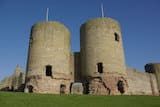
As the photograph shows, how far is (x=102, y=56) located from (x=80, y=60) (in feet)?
8.49

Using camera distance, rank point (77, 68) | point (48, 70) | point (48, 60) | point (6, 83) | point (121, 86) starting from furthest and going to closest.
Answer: point (6, 83) → point (77, 68) → point (48, 70) → point (48, 60) → point (121, 86)

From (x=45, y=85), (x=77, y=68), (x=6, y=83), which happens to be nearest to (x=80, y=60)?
(x=77, y=68)

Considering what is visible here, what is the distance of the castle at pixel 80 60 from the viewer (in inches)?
826

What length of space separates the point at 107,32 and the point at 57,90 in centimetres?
709

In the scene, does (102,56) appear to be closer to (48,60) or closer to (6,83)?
(48,60)

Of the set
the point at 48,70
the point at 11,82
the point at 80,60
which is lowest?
the point at 48,70

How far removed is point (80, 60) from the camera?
76.2ft

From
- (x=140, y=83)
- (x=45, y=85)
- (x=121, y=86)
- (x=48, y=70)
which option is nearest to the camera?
(x=45, y=85)

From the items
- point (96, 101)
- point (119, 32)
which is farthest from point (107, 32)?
point (96, 101)

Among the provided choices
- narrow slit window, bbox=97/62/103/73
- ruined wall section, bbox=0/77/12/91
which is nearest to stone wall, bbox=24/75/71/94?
narrow slit window, bbox=97/62/103/73

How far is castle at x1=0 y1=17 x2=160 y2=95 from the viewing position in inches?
826

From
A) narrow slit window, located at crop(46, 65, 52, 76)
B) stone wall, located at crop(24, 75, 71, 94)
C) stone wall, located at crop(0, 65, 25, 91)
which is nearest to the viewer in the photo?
stone wall, located at crop(24, 75, 71, 94)

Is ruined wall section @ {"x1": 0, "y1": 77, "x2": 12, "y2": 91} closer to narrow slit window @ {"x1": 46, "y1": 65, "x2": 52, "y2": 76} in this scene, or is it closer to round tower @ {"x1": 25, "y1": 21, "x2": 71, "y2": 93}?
round tower @ {"x1": 25, "y1": 21, "x2": 71, "y2": 93}

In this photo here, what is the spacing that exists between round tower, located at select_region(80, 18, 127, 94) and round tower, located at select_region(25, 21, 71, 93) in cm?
179
